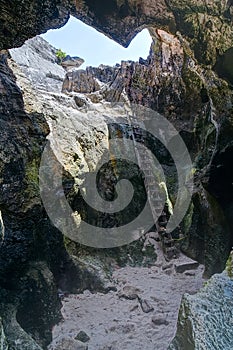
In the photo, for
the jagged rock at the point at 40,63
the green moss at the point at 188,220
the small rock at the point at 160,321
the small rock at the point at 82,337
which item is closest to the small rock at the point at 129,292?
the small rock at the point at 160,321

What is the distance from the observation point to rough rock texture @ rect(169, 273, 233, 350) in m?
4.28

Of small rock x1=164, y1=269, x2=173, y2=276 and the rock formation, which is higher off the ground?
the rock formation

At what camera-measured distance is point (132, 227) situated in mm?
11961

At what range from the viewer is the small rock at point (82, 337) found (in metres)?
7.16

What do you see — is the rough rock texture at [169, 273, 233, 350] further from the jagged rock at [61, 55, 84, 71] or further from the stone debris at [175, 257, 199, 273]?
the jagged rock at [61, 55, 84, 71]

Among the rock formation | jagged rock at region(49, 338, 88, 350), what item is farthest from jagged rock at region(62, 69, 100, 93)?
jagged rock at region(49, 338, 88, 350)

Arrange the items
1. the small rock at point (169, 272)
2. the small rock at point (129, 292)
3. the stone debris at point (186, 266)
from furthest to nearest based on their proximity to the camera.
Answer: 1. the small rock at point (169, 272)
2. the stone debris at point (186, 266)
3. the small rock at point (129, 292)

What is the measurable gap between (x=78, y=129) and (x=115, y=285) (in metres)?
5.87

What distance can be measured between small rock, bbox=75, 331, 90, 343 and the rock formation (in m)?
0.75

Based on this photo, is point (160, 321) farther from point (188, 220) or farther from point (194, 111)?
point (194, 111)

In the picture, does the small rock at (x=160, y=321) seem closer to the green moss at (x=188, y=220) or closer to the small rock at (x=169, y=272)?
the small rock at (x=169, y=272)

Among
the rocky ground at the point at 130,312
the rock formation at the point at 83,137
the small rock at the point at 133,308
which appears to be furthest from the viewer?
the small rock at the point at 133,308

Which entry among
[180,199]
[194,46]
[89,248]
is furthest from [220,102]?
[89,248]

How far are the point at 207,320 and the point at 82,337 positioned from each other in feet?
12.5
